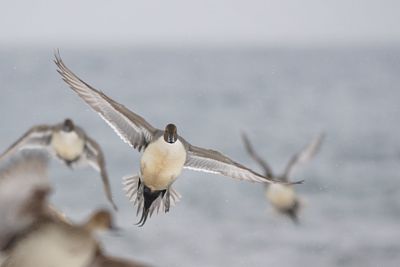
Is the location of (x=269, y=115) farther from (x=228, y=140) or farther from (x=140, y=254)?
(x=140, y=254)

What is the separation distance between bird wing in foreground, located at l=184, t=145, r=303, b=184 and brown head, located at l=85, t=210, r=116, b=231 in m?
2.53

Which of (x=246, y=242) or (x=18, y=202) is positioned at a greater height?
(x=18, y=202)

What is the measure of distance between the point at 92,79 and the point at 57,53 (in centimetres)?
4165

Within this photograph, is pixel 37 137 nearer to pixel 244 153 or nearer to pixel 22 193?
pixel 22 193

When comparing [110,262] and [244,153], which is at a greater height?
[110,262]

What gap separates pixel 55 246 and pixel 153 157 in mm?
2542

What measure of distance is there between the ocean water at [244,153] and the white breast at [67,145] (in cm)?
236

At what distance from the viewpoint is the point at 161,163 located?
3.55 m

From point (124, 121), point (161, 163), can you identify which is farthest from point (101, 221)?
point (124, 121)

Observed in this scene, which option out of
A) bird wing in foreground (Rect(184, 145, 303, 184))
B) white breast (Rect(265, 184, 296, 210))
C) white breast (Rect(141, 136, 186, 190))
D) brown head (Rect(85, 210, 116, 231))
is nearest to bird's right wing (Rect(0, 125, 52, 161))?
bird wing in foreground (Rect(184, 145, 303, 184))

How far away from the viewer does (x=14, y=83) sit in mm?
47594

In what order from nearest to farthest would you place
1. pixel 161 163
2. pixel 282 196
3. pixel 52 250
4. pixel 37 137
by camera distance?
pixel 52 250 < pixel 161 163 < pixel 37 137 < pixel 282 196

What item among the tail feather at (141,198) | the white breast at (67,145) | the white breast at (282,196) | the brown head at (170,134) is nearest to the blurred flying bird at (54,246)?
the tail feather at (141,198)

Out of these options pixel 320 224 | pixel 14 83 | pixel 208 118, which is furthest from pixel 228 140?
pixel 14 83
